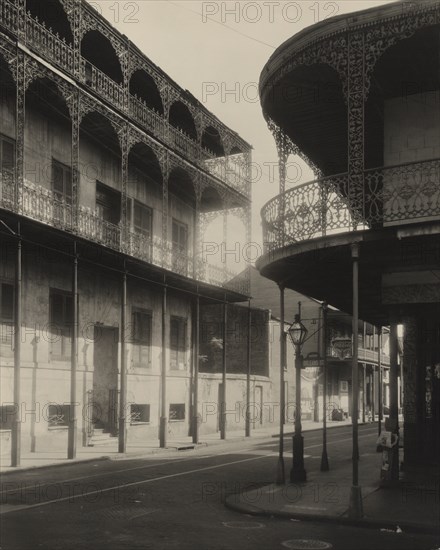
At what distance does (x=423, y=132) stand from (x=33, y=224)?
9.21 meters

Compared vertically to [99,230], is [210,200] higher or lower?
higher

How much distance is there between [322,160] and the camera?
17422 millimetres

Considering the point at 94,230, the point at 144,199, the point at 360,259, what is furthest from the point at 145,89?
the point at 360,259

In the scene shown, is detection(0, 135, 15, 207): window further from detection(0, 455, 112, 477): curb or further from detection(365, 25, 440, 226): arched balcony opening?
detection(365, 25, 440, 226): arched balcony opening

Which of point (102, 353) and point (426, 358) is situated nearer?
point (426, 358)

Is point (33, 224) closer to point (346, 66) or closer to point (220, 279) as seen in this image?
point (346, 66)

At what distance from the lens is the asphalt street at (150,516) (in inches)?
335

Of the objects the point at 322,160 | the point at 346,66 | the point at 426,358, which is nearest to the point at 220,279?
the point at 322,160

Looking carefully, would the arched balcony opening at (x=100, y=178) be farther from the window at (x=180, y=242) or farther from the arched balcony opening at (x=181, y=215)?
the window at (x=180, y=242)

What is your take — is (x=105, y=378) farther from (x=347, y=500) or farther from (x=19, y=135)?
(x=347, y=500)

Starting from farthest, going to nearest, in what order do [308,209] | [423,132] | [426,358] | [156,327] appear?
[156,327] → [426,358] → [423,132] → [308,209]

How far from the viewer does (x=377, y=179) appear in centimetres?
1179

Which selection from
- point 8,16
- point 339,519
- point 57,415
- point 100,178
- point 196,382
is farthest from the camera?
point 196,382

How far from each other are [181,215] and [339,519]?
20487 millimetres
